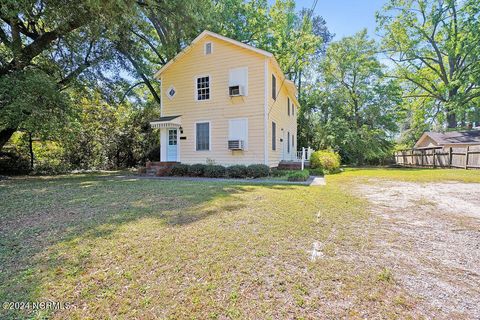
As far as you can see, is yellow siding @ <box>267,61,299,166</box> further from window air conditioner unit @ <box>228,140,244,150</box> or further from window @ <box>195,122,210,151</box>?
window @ <box>195,122,210,151</box>

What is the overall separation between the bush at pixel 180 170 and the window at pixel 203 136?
132 cm

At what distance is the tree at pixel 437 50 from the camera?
65.7ft

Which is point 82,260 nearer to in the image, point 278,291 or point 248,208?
point 278,291

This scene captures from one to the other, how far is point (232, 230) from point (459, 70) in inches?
1065

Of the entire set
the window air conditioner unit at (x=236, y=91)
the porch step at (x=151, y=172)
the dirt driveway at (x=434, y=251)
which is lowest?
the dirt driveway at (x=434, y=251)


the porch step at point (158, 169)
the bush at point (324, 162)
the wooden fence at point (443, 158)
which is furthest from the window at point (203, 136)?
the wooden fence at point (443, 158)

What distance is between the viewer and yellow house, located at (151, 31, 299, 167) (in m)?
12.0

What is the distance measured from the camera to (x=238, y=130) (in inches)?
484

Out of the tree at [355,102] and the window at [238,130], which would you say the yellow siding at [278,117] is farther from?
the tree at [355,102]

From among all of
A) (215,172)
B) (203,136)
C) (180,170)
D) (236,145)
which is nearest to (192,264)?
(215,172)

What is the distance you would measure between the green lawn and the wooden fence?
1605 cm

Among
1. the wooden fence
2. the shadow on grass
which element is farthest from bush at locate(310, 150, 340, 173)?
the wooden fence

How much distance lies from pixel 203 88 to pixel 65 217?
990 centimetres

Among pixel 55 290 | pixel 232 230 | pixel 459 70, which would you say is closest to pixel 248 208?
pixel 232 230
